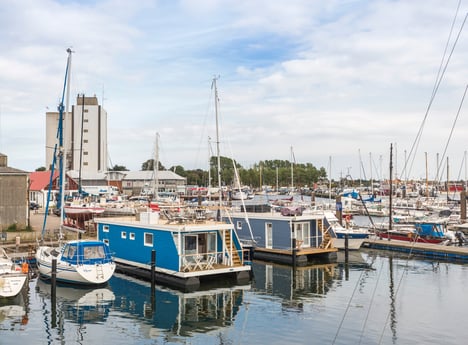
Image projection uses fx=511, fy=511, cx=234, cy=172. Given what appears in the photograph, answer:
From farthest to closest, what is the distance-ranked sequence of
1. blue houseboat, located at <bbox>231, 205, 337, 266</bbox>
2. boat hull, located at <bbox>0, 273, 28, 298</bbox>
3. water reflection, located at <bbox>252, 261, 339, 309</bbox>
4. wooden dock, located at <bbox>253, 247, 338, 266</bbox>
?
blue houseboat, located at <bbox>231, 205, 337, 266</bbox>
wooden dock, located at <bbox>253, 247, 338, 266</bbox>
water reflection, located at <bbox>252, 261, 339, 309</bbox>
boat hull, located at <bbox>0, 273, 28, 298</bbox>

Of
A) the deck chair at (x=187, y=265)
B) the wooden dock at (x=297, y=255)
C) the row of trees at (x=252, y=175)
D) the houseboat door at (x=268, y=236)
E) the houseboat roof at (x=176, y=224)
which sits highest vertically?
the row of trees at (x=252, y=175)

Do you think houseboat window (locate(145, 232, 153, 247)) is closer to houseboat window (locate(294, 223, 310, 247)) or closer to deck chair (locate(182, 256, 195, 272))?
deck chair (locate(182, 256, 195, 272))

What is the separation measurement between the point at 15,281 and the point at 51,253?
506 centimetres

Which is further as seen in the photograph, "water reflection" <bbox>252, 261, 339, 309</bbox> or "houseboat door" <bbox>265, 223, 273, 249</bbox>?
"houseboat door" <bbox>265, 223, 273, 249</bbox>

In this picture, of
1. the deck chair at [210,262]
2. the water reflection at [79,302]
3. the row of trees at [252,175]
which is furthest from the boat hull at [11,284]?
the row of trees at [252,175]

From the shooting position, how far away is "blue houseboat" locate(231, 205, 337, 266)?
34344mm

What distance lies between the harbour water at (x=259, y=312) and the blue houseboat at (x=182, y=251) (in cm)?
80

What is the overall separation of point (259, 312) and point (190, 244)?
6722 mm

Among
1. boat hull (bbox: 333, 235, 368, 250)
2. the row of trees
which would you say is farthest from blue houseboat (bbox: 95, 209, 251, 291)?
the row of trees

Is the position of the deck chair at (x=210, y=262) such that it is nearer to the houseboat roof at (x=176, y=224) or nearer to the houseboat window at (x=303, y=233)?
the houseboat roof at (x=176, y=224)

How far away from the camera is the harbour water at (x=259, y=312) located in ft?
61.3

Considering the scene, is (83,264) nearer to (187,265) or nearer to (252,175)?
(187,265)

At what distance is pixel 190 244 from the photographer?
27531 mm

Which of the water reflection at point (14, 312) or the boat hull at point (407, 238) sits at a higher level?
the boat hull at point (407, 238)
